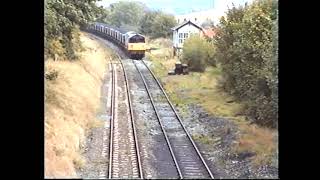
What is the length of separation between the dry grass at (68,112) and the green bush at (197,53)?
713 cm

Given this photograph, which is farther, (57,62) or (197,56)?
(197,56)

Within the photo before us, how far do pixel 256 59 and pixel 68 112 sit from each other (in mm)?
7011

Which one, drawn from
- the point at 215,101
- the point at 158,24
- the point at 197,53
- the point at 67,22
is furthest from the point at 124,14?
the point at 215,101

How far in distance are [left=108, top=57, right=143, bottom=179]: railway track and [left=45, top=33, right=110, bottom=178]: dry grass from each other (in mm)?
837

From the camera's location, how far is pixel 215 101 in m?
25.3

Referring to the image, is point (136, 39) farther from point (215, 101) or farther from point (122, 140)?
point (122, 140)

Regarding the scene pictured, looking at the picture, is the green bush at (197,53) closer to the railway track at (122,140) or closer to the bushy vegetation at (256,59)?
the railway track at (122,140)

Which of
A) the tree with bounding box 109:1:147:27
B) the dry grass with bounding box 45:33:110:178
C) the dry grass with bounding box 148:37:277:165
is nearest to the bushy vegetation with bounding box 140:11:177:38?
the tree with bounding box 109:1:147:27

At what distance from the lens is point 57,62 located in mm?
26594
